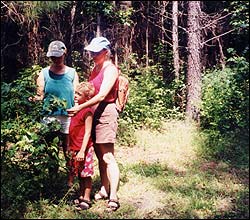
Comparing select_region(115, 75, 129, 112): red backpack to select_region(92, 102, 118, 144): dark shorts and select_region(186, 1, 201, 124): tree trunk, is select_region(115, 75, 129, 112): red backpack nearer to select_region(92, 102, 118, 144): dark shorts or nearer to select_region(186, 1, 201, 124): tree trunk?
select_region(92, 102, 118, 144): dark shorts

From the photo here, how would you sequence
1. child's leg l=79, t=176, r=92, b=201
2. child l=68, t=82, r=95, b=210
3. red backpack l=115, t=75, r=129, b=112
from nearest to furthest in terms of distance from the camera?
child l=68, t=82, r=95, b=210 → child's leg l=79, t=176, r=92, b=201 → red backpack l=115, t=75, r=129, b=112

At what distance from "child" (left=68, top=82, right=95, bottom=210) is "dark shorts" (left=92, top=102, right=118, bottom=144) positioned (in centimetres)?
9

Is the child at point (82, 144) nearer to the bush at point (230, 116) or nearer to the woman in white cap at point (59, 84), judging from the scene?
the woman in white cap at point (59, 84)

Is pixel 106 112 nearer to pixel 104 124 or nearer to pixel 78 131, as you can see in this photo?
pixel 104 124

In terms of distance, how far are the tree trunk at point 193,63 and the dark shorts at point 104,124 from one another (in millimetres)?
3912

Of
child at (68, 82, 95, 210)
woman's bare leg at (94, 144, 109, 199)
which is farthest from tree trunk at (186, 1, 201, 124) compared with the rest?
child at (68, 82, 95, 210)

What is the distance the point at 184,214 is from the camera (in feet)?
14.0

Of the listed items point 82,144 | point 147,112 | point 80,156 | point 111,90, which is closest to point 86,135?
point 82,144

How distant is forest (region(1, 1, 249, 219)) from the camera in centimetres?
405

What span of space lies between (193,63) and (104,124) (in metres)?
4.27

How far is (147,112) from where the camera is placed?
7.85 m

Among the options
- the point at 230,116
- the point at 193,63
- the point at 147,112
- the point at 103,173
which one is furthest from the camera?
the point at 193,63

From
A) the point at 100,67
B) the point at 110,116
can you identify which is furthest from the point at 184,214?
the point at 100,67

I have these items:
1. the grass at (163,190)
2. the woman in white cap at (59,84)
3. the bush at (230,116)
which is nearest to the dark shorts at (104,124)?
the woman in white cap at (59,84)
